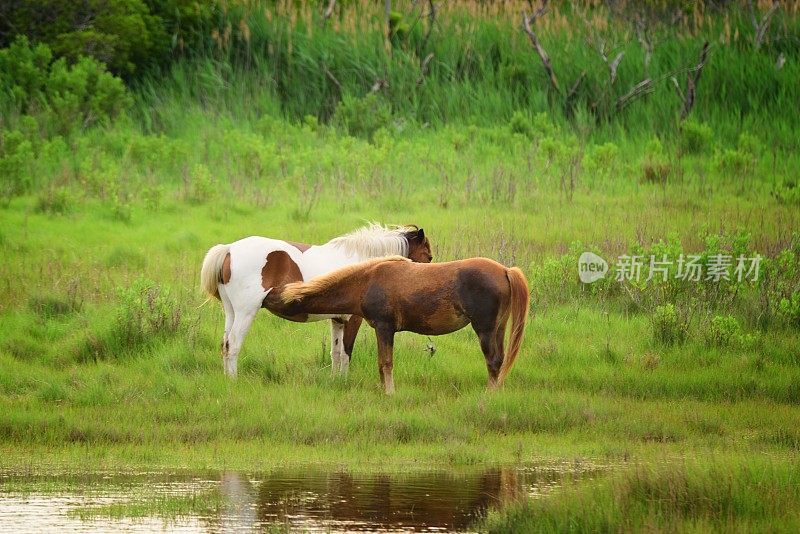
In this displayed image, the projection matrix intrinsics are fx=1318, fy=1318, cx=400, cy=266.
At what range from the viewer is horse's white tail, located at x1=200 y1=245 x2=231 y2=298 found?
11.2 m

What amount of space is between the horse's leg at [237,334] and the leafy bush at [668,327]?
12.3 ft

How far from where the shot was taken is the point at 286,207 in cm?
1672

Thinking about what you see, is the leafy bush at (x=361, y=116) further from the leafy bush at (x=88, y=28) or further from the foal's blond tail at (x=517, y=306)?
the foal's blond tail at (x=517, y=306)

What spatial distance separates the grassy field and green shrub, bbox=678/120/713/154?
2.0 inches

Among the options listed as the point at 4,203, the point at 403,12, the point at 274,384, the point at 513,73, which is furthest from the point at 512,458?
the point at 403,12

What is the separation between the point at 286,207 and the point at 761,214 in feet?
19.9

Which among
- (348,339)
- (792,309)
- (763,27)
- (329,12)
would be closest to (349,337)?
(348,339)

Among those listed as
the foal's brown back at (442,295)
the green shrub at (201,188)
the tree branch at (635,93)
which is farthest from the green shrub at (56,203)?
the tree branch at (635,93)

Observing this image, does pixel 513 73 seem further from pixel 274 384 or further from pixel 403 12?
pixel 274 384

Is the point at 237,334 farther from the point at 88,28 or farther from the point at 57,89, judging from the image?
the point at 88,28

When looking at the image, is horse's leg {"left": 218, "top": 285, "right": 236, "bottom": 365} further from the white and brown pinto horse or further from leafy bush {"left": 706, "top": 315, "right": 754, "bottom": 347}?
leafy bush {"left": 706, "top": 315, "right": 754, "bottom": 347}

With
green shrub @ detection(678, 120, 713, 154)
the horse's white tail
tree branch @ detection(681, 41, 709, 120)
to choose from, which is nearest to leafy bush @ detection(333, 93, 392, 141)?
green shrub @ detection(678, 120, 713, 154)

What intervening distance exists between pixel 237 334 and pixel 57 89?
403 inches

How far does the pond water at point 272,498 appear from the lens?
7.30m
